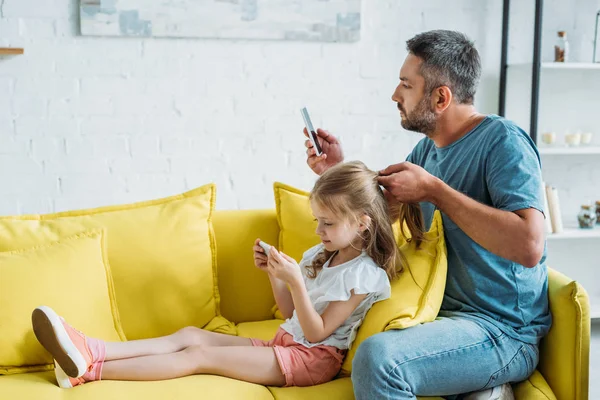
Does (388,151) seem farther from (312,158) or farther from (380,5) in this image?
(312,158)

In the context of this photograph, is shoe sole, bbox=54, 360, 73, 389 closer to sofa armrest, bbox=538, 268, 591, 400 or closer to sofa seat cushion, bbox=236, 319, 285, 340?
sofa seat cushion, bbox=236, 319, 285, 340

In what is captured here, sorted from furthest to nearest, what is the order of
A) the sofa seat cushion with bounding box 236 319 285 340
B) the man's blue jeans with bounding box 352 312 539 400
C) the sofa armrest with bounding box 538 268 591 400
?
the sofa seat cushion with bounding box 236 319 285 340
the sofa armrest with bounding box 538 268 591 400
the man's blue jeans with bounding box 352 312 539 400

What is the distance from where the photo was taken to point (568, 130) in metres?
3.38

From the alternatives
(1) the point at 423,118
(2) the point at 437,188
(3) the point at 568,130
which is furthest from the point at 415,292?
(3) the point at 568,130

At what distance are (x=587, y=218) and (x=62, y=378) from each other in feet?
8.15

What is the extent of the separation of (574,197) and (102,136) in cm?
229

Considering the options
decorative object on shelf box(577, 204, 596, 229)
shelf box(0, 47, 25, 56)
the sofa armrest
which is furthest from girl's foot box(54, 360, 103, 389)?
decorative object on shelf box(577, 204, 596, 229)

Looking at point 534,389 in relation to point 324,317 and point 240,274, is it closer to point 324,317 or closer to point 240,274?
point 324,317

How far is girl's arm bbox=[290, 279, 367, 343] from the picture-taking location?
177 cm

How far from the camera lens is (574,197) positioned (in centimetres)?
346

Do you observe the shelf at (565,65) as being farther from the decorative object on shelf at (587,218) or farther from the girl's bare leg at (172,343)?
the girl's bare leg at (172,343)

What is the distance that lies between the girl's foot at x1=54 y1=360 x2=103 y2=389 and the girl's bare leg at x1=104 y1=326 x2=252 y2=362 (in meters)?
0.05

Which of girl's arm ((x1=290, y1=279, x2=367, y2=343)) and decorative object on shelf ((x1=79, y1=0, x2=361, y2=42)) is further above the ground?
decorative object on shelf ((x1=79, y1=0, x2=361, y2=42))

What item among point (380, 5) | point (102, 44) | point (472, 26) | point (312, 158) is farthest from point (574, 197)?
point (102, 44)
